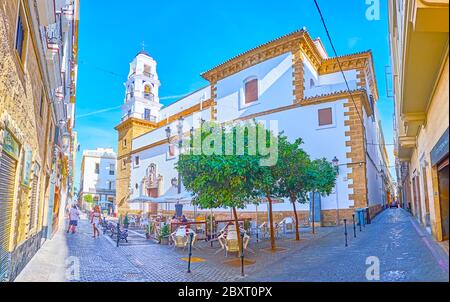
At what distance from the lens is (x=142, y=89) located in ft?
89.2

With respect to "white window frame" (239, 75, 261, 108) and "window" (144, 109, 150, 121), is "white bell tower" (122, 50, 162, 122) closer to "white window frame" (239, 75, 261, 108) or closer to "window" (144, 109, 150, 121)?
"window" (144, 109, 150, 121)

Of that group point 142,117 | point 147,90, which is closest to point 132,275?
point 147,90

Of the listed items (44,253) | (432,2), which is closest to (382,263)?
(432,2)

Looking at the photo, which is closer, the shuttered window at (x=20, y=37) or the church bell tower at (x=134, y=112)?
the shuttered window at (x=20, y=37)

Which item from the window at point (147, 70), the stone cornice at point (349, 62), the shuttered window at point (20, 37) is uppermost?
the window at point (147, 70)

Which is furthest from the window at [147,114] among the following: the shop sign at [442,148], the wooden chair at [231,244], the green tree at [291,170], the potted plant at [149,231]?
the shop sign at [442,148]

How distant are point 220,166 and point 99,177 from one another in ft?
73.8

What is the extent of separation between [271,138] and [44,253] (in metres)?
7.27

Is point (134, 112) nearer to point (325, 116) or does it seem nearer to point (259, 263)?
point (325, 116)

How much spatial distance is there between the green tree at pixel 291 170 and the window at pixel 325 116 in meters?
6.71

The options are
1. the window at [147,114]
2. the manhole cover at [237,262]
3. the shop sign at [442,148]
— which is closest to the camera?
the shop sign at [442,148]

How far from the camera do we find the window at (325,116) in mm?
17230

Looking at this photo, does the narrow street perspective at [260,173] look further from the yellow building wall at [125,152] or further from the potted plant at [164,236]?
the yellow building wall at [125,152]

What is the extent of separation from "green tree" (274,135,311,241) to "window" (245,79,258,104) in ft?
33.8
